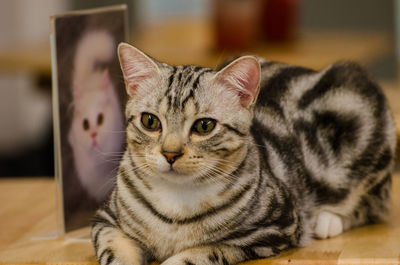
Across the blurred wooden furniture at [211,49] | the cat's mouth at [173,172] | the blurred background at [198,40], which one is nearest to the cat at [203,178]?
the cat's mouth at [173,172]

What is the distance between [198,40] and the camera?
423cm

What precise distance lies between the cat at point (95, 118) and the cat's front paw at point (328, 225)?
44cm

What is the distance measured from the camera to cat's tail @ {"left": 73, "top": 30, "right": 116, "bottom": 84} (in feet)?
5.24

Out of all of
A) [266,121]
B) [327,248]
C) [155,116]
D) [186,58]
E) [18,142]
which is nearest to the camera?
[155,116]

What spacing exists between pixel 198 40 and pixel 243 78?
9.38ft

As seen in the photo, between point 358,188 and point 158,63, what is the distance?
56 cm

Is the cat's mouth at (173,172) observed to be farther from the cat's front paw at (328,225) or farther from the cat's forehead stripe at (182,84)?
the cat's front paw at (328,225)

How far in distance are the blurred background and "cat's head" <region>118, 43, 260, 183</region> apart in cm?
136

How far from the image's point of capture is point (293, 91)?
1.71 m

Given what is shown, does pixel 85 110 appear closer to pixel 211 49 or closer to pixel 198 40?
pixel 211 49

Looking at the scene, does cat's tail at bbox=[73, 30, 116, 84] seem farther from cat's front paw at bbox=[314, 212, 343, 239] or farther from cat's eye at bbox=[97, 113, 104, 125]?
cat's front paw at bbox=[314, 212, 343, 239]

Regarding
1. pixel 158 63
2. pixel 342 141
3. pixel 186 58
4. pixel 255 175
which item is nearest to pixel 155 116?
pixel 158 63

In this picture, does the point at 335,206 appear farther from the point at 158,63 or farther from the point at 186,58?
the point at 186,58

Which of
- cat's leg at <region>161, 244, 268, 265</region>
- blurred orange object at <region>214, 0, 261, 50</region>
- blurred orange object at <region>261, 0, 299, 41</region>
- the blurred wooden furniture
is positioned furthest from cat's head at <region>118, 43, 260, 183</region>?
blurred orange object at <region>261, 0, 299, 41</region>
